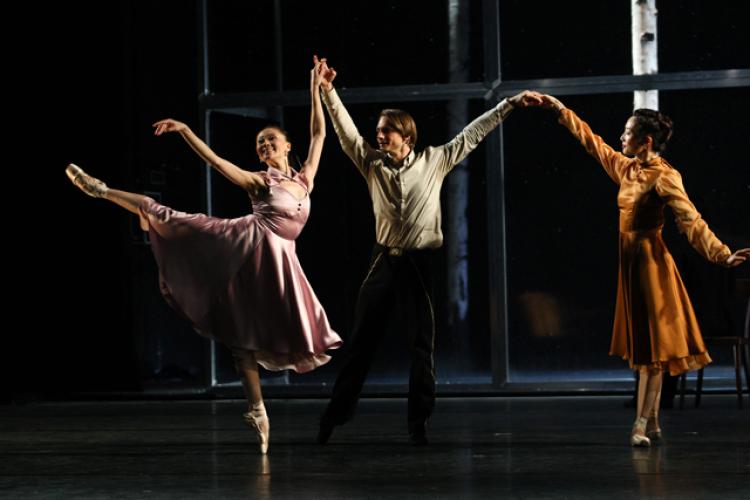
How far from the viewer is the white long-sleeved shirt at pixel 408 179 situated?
5707mm

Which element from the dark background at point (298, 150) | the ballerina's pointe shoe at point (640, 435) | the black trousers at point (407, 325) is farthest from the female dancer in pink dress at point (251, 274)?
the dark background at point (298, 150)

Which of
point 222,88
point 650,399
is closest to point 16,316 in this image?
point 222,88

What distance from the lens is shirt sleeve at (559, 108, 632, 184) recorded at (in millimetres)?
5680

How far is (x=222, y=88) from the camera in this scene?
29.2 ft

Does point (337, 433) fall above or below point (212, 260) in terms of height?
below

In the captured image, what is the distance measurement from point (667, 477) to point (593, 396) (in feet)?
12.6

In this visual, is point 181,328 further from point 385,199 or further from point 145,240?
point 385,199

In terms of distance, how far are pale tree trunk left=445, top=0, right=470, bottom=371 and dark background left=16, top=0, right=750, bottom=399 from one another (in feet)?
0.15

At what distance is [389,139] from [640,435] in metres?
1.70

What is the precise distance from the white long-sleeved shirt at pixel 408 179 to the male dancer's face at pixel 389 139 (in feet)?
0.17

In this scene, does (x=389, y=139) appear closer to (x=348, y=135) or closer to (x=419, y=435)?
(x=348, y=135)

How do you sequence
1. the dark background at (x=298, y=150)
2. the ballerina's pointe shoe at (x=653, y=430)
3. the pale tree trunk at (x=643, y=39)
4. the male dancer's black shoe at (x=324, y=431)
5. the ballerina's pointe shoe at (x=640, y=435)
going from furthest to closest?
the dark background at (x=298, y=150) → the pale tree trunk at (x=643, y=39) → the male dancer's black shoe at (x=324, y=431) → the ballerina's pointe shoe at (x=653, y=430) → the ballerina's pointe shoe at (x=640, y=435)

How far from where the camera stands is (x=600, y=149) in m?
5.73

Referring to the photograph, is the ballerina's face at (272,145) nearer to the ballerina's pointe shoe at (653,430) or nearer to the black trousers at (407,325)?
the black trousers at (407,325)
